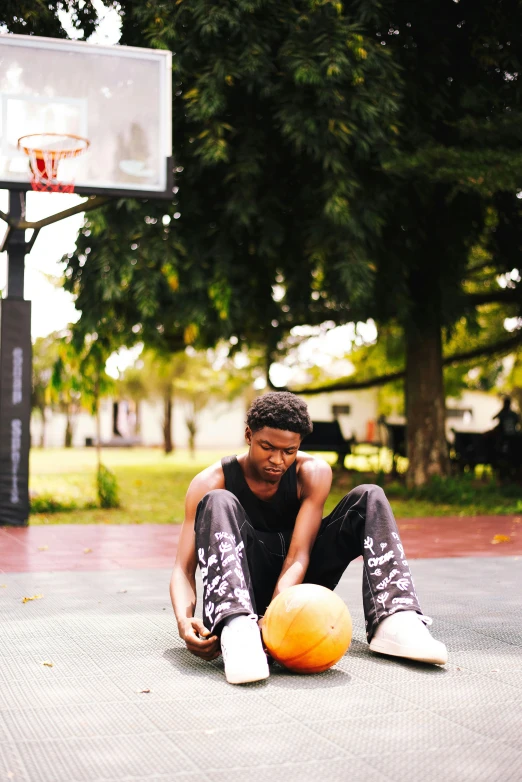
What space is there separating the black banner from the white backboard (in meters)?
1.55

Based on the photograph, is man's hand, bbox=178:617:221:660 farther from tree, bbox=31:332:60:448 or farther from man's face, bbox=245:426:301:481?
tree, bbox=31:332:60:448

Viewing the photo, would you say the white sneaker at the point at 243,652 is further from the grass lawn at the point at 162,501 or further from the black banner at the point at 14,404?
the grass lawn at the point at 162,501

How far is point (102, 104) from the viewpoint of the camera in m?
9.83

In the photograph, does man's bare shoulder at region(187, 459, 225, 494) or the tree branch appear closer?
man's bare shoulder at region(187, 459, 225, 494)

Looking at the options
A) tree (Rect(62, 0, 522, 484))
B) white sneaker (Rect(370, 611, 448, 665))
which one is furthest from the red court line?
white sneaker (Rect(370, 611, 448, 665))

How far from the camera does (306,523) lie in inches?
167

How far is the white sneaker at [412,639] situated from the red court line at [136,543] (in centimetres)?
363

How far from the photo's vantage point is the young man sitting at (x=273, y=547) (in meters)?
3.88

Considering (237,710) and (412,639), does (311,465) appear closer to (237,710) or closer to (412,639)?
(412,639)

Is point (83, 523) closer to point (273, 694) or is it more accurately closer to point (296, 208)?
point (296, 208)

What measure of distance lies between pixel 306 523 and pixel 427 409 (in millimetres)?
10362

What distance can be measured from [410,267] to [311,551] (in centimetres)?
965

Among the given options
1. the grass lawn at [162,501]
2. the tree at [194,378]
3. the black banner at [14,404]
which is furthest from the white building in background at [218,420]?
the black banner at [14,404]

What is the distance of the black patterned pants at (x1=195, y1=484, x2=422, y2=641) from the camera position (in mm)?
3896
